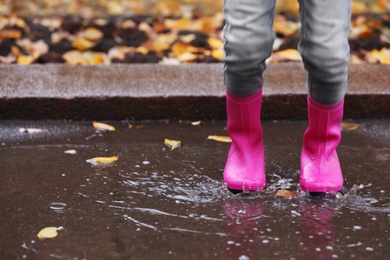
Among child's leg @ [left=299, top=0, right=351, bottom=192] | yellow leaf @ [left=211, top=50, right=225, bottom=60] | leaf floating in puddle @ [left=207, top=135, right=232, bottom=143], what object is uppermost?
child's leg @ [left=299, top=0, right=351, bottom=192]

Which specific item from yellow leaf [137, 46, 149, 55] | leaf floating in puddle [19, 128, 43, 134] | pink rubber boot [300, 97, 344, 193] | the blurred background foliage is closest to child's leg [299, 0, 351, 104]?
pink rubber boot [300, 97, 344, 193]

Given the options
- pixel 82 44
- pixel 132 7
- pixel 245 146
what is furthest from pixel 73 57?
pixel 245 146

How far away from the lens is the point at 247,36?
2.58m

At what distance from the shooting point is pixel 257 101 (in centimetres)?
281

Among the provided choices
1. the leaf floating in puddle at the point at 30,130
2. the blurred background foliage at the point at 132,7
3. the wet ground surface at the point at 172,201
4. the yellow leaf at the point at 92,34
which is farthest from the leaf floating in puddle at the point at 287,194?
the blurred background foliage at the point at 132,7

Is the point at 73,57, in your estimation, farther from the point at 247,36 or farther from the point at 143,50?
the point at 247,36

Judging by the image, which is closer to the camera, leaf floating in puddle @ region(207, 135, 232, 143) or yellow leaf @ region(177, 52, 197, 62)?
leaf floating in puddle @ region(207, 135, 232, 143)

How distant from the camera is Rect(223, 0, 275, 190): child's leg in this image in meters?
2.57

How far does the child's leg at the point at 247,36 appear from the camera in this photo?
2559 mm

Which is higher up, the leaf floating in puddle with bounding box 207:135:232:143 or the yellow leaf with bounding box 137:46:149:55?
the yellow leaf with bounding box 137:46:149:55

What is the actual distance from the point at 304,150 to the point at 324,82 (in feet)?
1.07

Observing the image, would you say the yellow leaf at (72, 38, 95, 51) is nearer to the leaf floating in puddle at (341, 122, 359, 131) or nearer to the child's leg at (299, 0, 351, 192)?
the leaf floating in puddle at (341, 122, 359, 131)

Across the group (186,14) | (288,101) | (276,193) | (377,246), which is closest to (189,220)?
(276,193)

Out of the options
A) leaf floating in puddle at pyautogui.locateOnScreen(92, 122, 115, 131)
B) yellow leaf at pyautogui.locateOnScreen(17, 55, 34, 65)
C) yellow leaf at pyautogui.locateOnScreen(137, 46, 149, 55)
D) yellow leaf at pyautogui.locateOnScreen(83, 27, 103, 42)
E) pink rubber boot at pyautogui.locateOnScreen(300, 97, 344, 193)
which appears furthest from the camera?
yellow leaf at pyautogui.locateOnScreen(83, 27, 103, 42)
